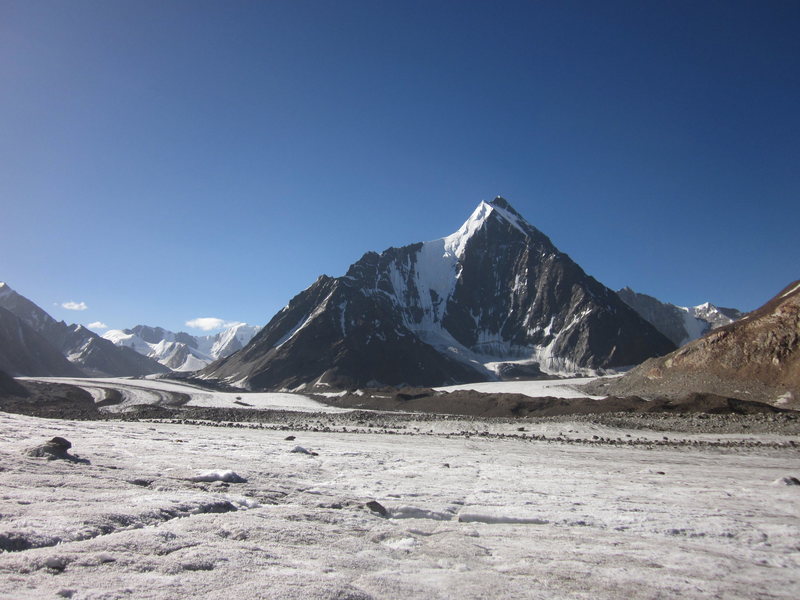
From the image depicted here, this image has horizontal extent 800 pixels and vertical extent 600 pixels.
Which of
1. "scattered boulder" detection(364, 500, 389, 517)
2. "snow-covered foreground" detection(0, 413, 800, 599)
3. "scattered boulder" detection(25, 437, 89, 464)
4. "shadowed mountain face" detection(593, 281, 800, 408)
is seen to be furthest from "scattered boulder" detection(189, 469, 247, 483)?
"shadowed mountain face" detection(593, 281, 800, 408)

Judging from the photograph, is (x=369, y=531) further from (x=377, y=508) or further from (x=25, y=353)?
(x=25, y=353)

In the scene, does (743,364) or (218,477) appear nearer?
(218,477)

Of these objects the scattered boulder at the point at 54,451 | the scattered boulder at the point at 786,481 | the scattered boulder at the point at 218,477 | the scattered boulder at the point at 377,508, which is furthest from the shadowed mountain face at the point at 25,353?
the scattered boulder at the point at 786,481

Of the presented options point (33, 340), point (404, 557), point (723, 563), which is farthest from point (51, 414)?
point (33, 340)

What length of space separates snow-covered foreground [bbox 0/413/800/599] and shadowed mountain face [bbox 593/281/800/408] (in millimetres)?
40810

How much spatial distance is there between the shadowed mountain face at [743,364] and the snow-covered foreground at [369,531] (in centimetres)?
4081

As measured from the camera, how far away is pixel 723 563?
7512 mm

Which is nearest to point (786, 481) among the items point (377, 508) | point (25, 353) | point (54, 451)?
point (377, 508)

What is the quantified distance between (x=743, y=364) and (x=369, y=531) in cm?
5776

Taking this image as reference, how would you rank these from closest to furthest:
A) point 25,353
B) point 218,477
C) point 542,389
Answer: point 218,477
point 542,389
point 25,353

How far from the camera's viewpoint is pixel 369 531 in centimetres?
821

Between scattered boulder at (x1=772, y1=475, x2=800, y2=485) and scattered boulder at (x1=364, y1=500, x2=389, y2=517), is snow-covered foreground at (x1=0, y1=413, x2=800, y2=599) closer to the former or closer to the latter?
scattered boulder at (x1=364, y1=500, x2=389, y2=517)

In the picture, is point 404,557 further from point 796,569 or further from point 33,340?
point 33,340

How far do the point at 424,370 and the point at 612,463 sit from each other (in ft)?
459
